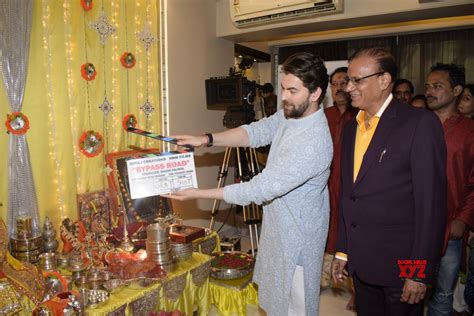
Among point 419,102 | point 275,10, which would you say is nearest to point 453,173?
point 419,102

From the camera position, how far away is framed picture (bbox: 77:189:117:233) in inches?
103

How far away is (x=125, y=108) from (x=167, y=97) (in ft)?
2.06

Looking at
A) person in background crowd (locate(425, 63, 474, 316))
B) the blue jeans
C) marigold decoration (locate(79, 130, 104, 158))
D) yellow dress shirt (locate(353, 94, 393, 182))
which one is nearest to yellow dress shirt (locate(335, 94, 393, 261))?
yellow dress shirt (locate(353, 94, 393, 182))

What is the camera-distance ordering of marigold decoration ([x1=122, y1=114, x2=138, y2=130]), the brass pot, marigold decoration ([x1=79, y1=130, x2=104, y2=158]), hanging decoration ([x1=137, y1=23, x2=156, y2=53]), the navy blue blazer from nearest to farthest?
the navy blue blazer, the brass pot, marigold decoration ([x1=79, y1=130, x2=104, y2=158]), marigold decoration ([x1=122, y1=114, x2=138, y2=130]), hanging decoration ([x1=137, y1=23, x2=156, y2=53])

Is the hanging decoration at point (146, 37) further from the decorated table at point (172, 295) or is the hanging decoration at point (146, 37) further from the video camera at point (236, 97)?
the decorated table at point (172, 295)

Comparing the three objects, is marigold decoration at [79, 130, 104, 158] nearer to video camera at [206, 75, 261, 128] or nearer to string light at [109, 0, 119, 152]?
string light at [109, 0, 119, 152]

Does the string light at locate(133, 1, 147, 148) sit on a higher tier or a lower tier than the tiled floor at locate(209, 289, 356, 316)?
higher

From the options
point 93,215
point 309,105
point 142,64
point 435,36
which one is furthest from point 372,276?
point 435,36

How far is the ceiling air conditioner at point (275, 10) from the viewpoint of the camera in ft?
10.4

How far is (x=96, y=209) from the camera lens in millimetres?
2680

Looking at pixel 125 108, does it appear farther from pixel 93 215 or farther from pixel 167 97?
pixel 93 215

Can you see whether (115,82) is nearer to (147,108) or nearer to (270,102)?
(147,108)

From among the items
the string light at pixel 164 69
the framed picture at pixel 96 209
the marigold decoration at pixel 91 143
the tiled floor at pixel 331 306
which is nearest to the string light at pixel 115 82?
the marigold decoration at pixel 91 143

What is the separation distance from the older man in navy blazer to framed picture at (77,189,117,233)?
1810 millimetres
